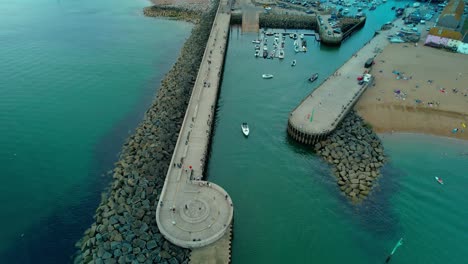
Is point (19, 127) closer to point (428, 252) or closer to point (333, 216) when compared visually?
point (333, 216)

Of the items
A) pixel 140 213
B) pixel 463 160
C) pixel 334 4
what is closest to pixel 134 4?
pixel 334 4

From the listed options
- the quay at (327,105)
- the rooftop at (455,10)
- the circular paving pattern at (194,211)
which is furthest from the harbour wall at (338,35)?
the circular paving pattern at (194,211)

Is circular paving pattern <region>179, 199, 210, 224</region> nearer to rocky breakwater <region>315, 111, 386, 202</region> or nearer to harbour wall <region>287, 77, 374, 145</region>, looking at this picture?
rocky breakwater <region>315, 111, 386, 202</region>

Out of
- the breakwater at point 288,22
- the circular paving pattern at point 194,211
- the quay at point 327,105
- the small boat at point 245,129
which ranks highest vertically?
the breakwater at point 288,22

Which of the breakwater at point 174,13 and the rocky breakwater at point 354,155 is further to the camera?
the breakwater at point 174,13

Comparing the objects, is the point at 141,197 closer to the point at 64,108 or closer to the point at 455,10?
the point at 64,108

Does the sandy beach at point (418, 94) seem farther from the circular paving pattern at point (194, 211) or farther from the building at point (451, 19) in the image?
the circular paving pattern at point (194, 211)

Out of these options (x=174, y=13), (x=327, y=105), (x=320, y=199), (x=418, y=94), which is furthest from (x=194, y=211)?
(x=174, y=13)
